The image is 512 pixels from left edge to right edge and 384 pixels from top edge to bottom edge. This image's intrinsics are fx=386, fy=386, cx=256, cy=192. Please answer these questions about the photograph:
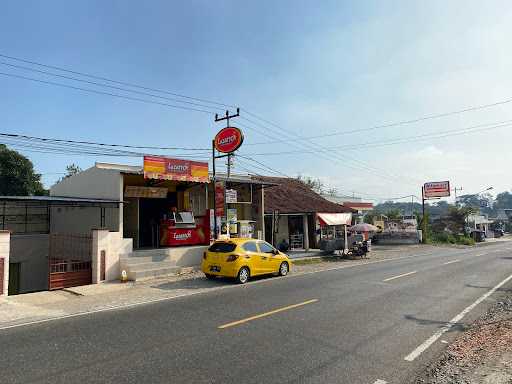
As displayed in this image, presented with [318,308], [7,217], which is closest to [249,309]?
[318,308]

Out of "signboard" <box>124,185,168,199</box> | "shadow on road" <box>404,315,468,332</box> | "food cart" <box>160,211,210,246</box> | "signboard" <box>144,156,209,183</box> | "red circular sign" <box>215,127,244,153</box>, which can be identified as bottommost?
"shadow on road" <box>404,315,468,332</box>

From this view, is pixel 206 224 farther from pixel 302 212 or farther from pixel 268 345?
pixel 268 345

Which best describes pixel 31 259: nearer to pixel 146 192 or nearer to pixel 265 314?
pixel 146 192

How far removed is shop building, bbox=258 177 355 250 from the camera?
29.0 meters

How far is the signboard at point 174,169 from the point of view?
1723 centimetres

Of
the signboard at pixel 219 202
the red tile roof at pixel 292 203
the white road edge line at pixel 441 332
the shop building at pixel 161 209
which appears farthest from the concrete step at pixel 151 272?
the red tile roof at pixel 292 203

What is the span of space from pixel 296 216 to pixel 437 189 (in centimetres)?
3854

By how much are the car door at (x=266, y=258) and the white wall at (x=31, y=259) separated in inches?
467

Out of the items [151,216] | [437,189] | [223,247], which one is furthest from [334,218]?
[437,189]

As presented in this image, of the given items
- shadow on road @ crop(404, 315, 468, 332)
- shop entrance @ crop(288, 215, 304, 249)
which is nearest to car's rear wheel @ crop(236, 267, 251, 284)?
shadow on road @ crop(404, 315, 468, 332)

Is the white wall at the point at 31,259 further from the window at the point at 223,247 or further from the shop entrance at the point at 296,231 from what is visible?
the shop entrance at the point at 296,231

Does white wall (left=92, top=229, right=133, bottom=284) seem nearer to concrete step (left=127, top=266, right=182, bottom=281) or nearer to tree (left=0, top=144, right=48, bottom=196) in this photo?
concrete step (left=127, top=266, right=182, bottom=281)

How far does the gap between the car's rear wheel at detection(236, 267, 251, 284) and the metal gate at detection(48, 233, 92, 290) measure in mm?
5775

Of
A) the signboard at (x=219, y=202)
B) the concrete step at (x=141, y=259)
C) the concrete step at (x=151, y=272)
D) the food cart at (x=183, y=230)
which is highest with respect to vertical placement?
the signboard at (x=219, y=202)
